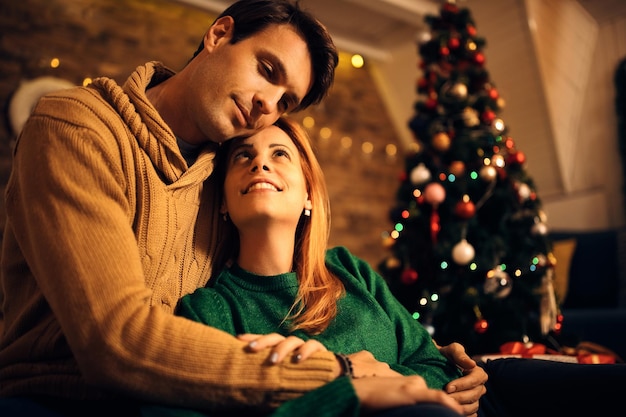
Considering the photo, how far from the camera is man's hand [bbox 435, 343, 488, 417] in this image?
3.94 ft

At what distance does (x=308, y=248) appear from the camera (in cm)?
148

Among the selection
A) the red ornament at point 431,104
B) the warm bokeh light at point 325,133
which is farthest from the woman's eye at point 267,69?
the warm bokeh light at point 325,133

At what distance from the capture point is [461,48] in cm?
313

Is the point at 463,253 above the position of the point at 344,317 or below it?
below

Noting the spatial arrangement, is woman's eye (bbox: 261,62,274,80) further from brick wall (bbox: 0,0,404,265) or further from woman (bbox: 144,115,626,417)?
brick wall (bbox: 0,0,404,265)

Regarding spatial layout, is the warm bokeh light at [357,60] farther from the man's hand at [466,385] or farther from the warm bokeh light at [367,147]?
the man's hand at [466,385]

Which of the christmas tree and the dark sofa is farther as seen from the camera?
the dark sofa

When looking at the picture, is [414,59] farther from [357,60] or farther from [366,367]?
[366,367]

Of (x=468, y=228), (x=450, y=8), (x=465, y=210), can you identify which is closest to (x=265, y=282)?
(x=465, y=210)

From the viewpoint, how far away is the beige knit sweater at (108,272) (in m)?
0.92

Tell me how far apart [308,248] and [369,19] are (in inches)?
151

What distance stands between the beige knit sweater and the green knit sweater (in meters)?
0.10

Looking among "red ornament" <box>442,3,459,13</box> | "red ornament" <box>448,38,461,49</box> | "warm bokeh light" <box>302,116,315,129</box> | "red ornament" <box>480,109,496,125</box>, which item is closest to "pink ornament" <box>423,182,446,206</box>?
Result: "red ornament" <box>480,109,496,125</box>

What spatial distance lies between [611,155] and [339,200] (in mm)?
2408
